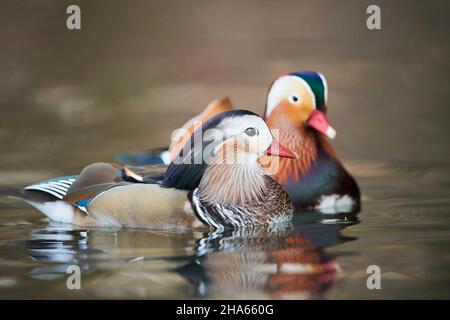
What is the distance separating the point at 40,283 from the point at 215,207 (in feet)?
4.71

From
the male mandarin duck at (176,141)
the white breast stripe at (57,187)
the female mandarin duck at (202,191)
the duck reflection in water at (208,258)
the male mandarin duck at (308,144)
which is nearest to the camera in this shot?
the duck reflection in water at (208,258)

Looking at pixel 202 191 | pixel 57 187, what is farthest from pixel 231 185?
pixel 57 187

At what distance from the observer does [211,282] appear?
4684 millimetres

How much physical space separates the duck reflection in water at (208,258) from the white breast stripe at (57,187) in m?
0.19

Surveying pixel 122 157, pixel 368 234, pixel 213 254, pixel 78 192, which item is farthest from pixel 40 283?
pixel 122 157

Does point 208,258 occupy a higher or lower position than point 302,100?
lower

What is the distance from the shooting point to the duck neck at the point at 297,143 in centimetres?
696

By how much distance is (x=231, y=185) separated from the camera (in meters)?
5.94

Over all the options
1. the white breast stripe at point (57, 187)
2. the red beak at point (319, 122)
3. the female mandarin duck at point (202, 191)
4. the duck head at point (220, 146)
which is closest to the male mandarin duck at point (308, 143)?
the red beak at point (319, 122)

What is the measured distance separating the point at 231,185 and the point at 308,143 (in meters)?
1.25

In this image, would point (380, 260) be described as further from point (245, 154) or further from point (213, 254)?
point (245, 154)

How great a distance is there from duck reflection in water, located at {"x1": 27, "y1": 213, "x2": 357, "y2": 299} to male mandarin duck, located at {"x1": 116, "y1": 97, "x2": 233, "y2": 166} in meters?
1.12

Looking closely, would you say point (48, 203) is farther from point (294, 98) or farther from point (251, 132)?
point (294, 98)

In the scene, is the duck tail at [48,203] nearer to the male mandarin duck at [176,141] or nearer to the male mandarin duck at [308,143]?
the male mandarin duck at [176,141]
